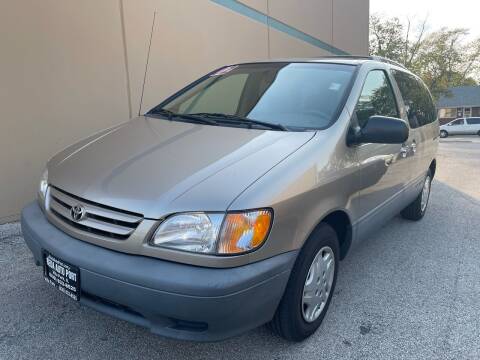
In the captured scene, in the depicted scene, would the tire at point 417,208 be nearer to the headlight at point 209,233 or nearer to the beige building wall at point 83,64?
the headlight at point 209,233

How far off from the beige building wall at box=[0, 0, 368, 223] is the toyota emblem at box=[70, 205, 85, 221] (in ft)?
8.19

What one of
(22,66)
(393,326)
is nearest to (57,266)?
(393,326)

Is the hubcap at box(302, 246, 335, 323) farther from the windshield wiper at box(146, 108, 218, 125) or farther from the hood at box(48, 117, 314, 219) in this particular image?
the windshield wiper at box(146, 108, 218, 125)

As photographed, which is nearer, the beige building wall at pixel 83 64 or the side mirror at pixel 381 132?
the side mirror at pixel 381 132

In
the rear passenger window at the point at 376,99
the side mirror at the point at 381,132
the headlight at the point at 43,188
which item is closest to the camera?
the headlight at the point at 43,188

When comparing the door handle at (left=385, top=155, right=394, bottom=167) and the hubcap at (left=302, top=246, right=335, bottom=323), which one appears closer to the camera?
the hubcap at (left=302, top=246, right=335, bottom=323)

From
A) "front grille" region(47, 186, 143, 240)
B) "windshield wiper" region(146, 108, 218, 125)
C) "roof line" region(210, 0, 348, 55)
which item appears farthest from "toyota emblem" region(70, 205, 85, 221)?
"roof line" region(210, 0, 348, 55)

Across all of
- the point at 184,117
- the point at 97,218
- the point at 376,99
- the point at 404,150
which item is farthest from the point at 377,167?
the point at 97,218

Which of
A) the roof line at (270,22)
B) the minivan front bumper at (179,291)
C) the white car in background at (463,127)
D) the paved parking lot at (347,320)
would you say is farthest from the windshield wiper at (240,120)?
the white car in background at (463,127)

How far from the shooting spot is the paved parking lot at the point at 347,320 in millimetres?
2350

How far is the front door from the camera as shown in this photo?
2.85 m

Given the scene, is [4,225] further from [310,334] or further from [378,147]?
[378,147]

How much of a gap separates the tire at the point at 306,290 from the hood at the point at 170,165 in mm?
522

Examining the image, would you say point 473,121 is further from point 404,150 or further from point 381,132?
point 381,132
